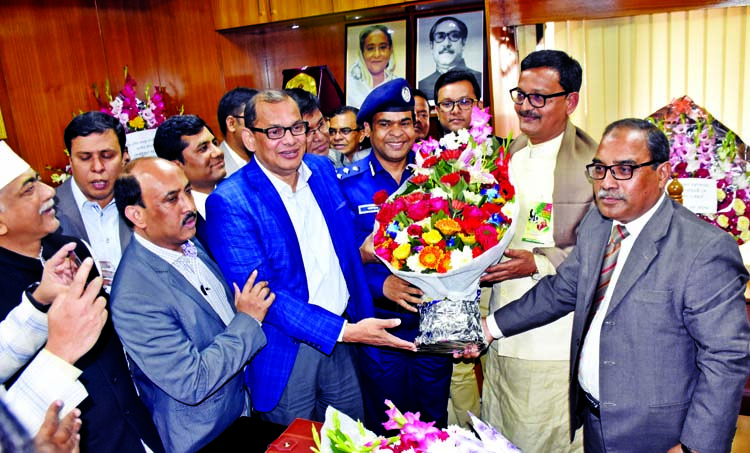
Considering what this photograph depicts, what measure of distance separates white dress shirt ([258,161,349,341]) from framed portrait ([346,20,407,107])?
266 cm

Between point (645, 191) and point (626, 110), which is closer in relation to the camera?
point (645, 191)

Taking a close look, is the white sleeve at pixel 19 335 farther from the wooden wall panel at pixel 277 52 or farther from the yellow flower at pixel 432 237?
the wooden wall panel at pixel 277 52

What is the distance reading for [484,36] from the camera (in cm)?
440

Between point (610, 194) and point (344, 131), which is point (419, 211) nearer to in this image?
point (610, 194)

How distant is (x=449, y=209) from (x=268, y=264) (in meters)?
0.78

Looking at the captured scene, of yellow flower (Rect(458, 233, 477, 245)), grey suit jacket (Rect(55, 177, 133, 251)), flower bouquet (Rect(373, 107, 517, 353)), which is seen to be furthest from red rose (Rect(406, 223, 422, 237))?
grey suit jacket (Rect(55, 177, 133, 251))

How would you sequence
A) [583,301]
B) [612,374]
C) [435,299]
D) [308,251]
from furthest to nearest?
[308,251] → [435,299] → [583,301] → [612,374]

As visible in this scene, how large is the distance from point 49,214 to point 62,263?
200 mm

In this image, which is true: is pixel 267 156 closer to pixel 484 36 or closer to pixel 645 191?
pixel 645 191

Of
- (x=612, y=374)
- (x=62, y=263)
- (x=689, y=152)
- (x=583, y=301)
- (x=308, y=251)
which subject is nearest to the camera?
(x=62, y=263)

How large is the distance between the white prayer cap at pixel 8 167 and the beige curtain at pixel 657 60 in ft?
11.0

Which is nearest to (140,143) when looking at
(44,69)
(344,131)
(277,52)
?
(44,69)

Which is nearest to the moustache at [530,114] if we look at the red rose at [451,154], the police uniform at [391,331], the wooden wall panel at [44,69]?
the red rose at [451,154]

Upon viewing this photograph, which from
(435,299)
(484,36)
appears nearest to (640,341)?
(435,299)
